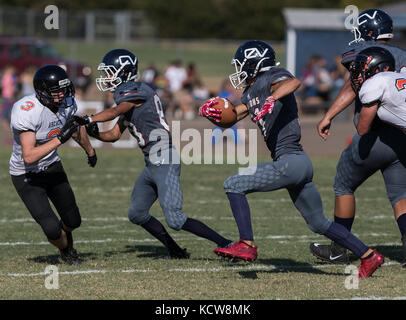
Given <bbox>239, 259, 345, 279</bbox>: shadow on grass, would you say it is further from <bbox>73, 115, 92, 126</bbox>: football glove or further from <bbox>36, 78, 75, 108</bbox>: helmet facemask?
Result: <bbox>36, 78, 75, 108</bbox>: helmet facemask

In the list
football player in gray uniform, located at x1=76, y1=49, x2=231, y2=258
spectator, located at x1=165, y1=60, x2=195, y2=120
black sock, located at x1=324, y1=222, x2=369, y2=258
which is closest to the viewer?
black sock, located at x1=324, y1=222, x2=369, y2=258

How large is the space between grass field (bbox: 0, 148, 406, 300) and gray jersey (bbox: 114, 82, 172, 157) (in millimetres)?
981

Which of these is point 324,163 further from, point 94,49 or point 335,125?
point 94,49

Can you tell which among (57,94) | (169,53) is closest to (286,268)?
(57,94)

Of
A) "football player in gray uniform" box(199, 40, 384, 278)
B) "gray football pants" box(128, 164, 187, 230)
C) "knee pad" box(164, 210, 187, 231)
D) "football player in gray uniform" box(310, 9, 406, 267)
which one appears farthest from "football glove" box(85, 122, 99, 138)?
"football player in gray uniform" box(310, 9, 406, 267)

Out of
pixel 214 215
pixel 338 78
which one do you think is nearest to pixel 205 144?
pixel 338 78

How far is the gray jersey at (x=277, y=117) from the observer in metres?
5.36

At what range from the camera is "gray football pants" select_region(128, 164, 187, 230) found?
5.99 m

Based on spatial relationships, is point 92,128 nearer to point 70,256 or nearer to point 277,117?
point 70,256

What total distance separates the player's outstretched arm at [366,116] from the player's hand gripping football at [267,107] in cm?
76

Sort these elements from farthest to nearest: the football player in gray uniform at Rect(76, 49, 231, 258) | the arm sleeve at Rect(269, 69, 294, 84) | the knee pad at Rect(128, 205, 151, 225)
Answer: the knee pad at Rect(128, 205, 151, 225) → the football player in gray uniform at Rect(76, 49, 231, 258) → the arm sleeve at Rect(269, 69, 294, 84)

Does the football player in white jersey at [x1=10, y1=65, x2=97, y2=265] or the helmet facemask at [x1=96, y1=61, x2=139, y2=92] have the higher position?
the helmet facemask at [x1=96, y1=61, x2=139, y2=92]

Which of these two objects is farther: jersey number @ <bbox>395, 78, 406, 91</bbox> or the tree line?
the tree line

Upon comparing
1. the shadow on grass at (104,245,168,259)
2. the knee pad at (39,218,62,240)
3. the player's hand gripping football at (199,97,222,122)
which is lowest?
the shadow on grass at (104,245,168,259)
